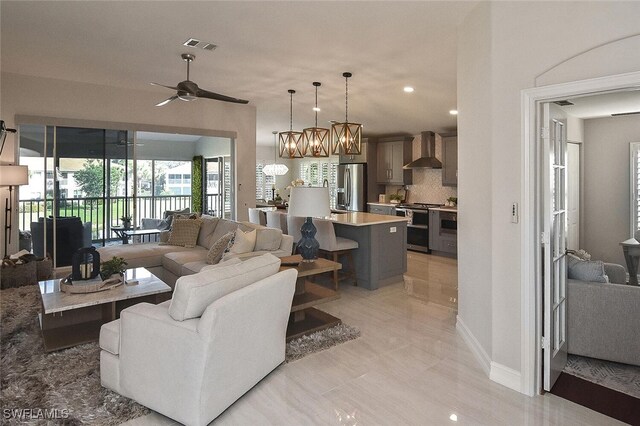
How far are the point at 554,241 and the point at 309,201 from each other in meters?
2.11

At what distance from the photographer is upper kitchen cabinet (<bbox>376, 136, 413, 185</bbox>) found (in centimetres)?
919

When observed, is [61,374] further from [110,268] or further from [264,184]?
[264,184]

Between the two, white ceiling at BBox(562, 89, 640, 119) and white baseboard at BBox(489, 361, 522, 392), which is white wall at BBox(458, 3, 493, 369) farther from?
white ceiling at BBox(562, 89, 640, 119)

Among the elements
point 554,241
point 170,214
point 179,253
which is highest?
point 170,214

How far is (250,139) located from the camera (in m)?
7.00

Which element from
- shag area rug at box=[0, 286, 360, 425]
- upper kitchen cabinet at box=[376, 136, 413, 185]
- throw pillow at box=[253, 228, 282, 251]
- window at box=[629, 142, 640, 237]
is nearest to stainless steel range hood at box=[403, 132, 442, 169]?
upper kitchen cabinet at box=[376, 136, 413, 185]

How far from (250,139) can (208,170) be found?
1043 mm

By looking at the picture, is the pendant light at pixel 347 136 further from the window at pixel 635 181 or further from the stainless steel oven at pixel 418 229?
the window at pixel 635 181

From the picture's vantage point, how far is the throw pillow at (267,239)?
4559 millimetres

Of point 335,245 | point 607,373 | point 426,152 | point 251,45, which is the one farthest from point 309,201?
point 426,152

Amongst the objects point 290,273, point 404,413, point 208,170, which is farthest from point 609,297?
point 208,170

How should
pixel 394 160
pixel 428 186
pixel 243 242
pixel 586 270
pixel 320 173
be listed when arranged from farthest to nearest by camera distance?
1. pixel 320 173
2. pixel 394 160
3. pixel 428 186
4. pixel 243 242
5. pixel 586 270

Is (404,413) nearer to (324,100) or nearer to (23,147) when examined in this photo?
(324,100)

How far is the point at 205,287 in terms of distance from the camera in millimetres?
2246
